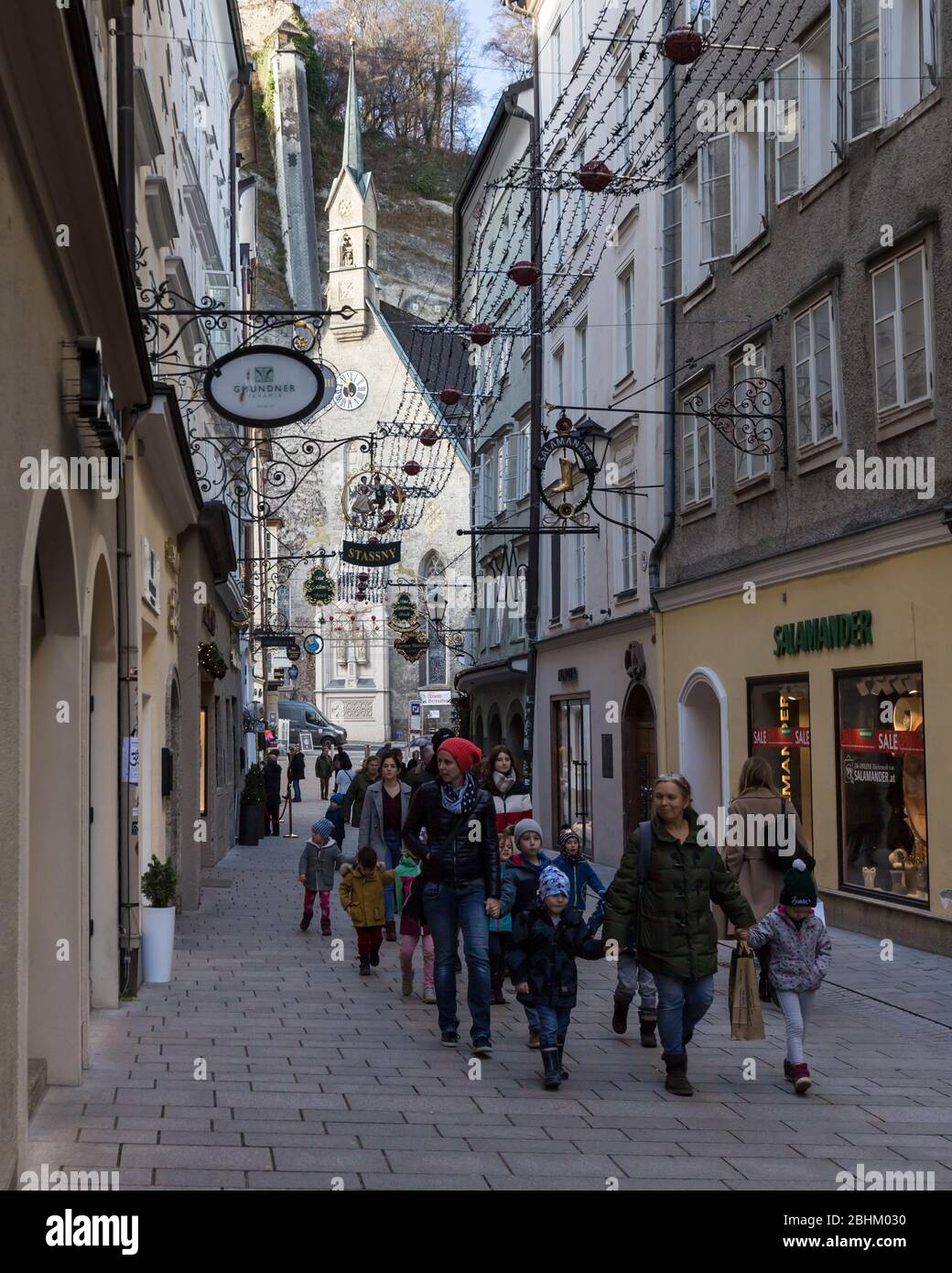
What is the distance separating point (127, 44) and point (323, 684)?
64.1 metres

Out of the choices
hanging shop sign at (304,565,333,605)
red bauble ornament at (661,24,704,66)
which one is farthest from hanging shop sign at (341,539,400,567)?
red bauble ornament at (661,24,704,66)

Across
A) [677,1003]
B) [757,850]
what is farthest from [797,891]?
[757,850]

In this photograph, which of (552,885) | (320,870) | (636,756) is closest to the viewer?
(552,885)

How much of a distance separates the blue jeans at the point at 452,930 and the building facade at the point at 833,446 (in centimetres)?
509

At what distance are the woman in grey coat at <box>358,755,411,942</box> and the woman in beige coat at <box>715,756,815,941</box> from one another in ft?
12.0

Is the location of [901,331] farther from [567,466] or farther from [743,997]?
[567,466]

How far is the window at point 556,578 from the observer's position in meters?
28.8

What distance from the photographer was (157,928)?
39.9 ft

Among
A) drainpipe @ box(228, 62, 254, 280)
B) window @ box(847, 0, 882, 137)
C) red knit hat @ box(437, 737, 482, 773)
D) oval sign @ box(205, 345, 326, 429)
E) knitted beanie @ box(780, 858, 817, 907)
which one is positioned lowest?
knitted beanie @ box(780, 858, 817, 907)

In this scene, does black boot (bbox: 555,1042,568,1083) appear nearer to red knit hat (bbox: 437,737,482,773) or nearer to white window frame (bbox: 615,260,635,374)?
red knit hat (bbox: 437,737,482,773)

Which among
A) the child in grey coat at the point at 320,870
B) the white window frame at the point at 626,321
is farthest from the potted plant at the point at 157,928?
the white window frame at the point at 626,321

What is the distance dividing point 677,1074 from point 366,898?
184 inches

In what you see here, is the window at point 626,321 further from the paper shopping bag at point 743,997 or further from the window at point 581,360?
the paper shopping bag at point 743,997

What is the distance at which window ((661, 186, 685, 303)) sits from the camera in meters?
20.8
